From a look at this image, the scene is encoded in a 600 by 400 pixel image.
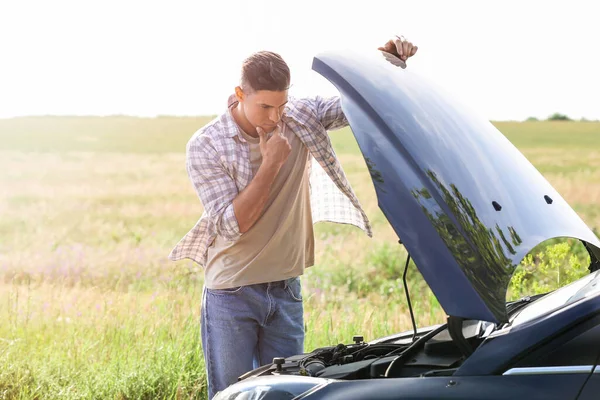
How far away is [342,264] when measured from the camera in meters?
8.67

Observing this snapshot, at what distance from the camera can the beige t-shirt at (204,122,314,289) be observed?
3336 millimetres

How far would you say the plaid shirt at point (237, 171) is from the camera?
10.6 feet

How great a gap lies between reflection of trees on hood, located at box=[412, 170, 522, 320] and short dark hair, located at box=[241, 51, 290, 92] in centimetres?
90

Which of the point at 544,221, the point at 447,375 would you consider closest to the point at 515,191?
the point at 544,221

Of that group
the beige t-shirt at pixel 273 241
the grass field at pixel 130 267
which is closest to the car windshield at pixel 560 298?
the beige t-shirt at pixel 273 241

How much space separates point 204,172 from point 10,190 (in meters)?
13.0

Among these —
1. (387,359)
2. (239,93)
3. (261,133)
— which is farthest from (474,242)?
(239,93)

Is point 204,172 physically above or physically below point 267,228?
above

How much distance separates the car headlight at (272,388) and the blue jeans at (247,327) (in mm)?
710

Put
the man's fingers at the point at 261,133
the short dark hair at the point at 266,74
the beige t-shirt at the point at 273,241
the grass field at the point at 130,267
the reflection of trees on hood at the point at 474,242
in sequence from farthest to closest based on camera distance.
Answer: the grass field at the point at 130,267
the beige t-shirt at the point at 273,241
the man's fingers at the point at 261,133
the short dark hair at the point at 266,74
the reflection of trees on hood at the point at 474,242

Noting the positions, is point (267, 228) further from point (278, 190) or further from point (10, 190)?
point (10, 190)

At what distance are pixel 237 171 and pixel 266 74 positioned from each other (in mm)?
416

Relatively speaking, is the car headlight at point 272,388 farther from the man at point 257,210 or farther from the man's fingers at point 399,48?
the man's fingers at point 399,48

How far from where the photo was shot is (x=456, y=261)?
227cm
